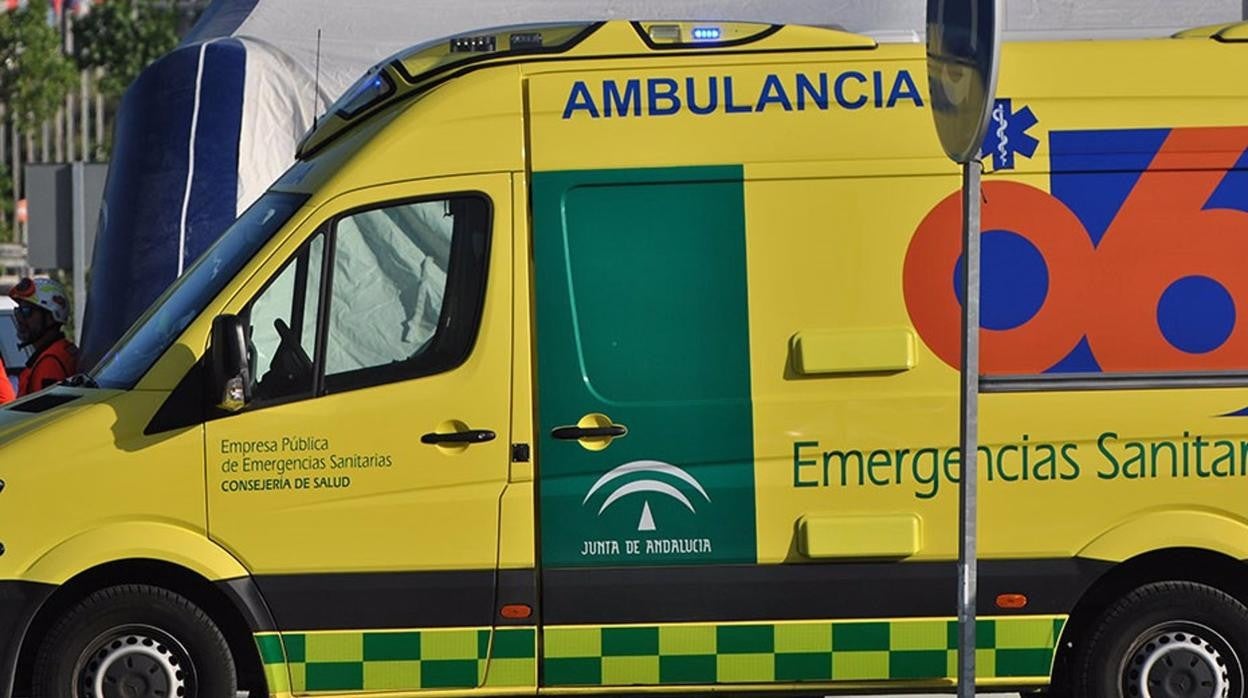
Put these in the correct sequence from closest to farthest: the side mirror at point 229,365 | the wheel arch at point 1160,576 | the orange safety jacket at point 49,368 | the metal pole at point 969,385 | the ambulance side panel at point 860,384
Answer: the metal pole at point 969,385 < the side mirror at point 229,365 < the ambulance side panel at point 860,384 < the wheel arch at point 1160,576 < the orange safety jacket at point 49,368

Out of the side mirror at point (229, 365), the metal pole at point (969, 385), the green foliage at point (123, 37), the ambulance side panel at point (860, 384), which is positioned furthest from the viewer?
the green foliage at point (123, 37)

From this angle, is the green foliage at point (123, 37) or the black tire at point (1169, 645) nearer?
the black tire at point (1169, 645)

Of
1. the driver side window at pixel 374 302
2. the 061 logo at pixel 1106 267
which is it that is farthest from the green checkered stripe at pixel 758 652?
the driver side window at pixel 374 302

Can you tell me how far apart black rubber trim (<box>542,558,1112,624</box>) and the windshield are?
140 centimetres

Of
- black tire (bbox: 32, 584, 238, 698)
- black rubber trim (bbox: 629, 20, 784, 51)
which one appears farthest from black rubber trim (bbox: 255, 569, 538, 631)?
black rubber trim (bbox: 629, 20, 784, 51)

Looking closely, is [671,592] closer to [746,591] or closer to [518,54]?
[746,591]

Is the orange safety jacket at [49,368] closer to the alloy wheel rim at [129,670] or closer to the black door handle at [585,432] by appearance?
the alloy wheel rim at [129,670]

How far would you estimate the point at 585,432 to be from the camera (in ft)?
21.3

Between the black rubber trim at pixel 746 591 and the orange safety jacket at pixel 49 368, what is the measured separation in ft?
10.8

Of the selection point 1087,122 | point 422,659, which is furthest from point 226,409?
point 1087,122

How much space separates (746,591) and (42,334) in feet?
12.9

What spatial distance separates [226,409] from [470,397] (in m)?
0.77

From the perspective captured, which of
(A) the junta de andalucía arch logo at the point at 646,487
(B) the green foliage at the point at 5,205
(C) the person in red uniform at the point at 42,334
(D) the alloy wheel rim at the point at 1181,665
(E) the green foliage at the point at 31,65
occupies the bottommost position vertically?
(D) the alloy wheel rim at the point at 1181,665

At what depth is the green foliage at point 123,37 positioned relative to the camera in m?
42.8
